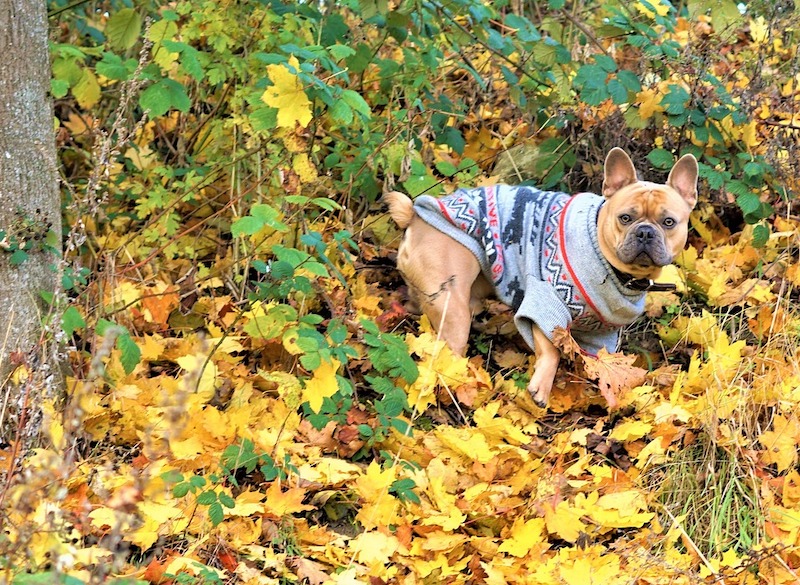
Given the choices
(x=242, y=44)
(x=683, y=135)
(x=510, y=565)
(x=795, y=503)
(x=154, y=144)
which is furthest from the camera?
(x=154, y=144)

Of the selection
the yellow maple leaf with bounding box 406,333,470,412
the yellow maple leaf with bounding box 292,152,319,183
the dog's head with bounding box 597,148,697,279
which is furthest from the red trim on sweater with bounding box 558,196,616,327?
the yellow maple leaf with bounding box 292,152,319,183

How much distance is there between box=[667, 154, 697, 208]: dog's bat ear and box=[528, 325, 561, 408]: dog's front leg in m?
0.87

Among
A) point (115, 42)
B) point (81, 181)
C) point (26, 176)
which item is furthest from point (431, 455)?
point (81, 181)

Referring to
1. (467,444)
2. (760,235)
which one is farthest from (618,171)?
(467,444)

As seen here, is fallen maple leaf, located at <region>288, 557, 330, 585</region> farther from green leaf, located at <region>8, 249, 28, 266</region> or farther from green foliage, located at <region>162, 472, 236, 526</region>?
green leaf, located at <region>8, 249, 28, 266</region>

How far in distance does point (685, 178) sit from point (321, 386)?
1.91 metres

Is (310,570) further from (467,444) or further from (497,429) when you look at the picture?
(497,429)

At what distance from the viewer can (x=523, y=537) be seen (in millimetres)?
3172

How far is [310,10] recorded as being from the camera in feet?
12.8

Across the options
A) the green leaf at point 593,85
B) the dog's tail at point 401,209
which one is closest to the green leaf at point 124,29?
the dog's tail at point 401,209

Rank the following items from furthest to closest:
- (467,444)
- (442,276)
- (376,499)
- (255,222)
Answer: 1. (442,276)
2. (467,444)
3. (376,499)
4. (255,222)

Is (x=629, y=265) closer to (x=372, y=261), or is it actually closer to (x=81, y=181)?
(x=372, y=261)

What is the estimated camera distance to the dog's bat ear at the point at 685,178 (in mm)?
4238

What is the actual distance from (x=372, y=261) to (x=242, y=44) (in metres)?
1.22
